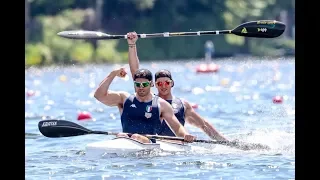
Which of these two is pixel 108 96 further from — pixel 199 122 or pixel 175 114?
pixel 199 122

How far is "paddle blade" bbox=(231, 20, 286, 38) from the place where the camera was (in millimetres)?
4535

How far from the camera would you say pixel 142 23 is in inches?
503

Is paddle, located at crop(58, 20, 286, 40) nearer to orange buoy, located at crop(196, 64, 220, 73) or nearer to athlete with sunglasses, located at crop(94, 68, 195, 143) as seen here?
athlete with sunglasses, located at crop(94, 68, 195, 143)

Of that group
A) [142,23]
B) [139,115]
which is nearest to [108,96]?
[139,115]

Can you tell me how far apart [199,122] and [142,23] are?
25.5ft

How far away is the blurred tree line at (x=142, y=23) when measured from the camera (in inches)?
483

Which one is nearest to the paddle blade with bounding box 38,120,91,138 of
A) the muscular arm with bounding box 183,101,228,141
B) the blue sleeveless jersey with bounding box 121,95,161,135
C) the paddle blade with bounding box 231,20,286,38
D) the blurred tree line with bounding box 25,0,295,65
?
the blue sleeveless jersey with bounding box 121,95,161,135

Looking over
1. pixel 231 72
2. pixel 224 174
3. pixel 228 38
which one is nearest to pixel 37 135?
pixel 224 174

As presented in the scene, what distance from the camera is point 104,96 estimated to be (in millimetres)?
4777

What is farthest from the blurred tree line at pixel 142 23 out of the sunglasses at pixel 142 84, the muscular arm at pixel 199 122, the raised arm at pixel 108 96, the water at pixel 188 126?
the sunglasses at pixel 142 84

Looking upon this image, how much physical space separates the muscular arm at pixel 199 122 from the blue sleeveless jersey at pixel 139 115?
302 mm

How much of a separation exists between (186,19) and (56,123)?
322 inches
